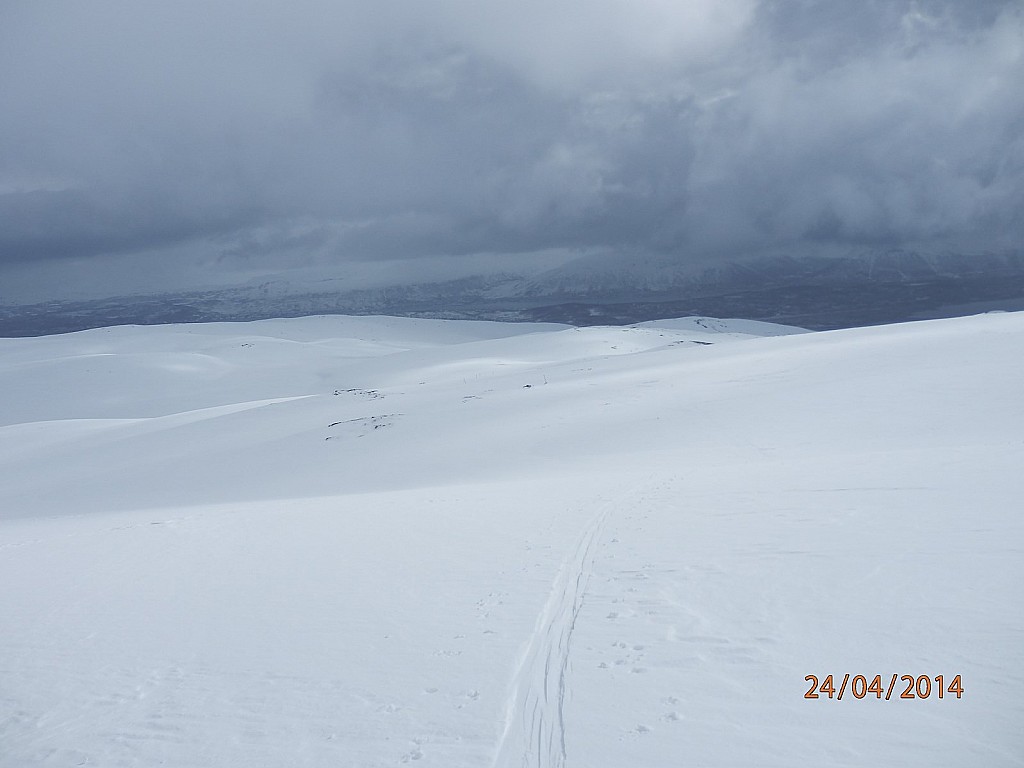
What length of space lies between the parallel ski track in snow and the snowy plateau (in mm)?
21

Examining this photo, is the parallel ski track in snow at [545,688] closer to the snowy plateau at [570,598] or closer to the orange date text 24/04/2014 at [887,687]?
the snowy plateau at [570,598]

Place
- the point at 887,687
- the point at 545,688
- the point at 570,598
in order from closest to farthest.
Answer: the point at 887,687, the point at 545,688, the point at 570,598

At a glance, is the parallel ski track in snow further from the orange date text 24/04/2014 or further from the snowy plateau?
the orange date text 24/04/2014

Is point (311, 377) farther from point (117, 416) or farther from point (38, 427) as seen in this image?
point (38, 427)

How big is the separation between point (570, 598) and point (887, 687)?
270 cm

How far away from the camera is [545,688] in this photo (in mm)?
5027

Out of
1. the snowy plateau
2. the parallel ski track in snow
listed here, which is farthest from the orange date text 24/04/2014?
the parallel ski track in snow

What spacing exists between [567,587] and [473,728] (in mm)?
2384

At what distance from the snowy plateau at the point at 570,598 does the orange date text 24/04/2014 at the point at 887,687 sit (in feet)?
0.13

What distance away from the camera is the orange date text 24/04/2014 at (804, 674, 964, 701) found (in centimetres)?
448

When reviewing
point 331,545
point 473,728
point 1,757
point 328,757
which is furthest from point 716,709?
point 331,545

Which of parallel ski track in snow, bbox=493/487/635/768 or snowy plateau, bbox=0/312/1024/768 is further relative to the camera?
snowy plateau, bbox=0/312/1024/768

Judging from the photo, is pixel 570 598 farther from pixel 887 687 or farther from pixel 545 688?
pixel 887 687

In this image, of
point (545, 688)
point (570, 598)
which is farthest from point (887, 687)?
point (570, 598)
